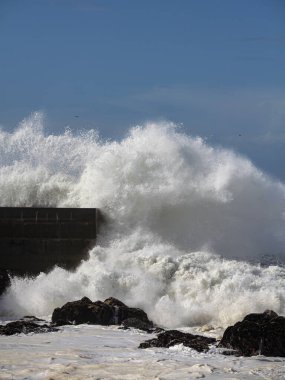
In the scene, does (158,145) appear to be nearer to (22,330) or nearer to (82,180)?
(82,180)

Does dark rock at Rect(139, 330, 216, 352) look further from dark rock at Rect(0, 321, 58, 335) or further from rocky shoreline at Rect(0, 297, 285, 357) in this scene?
dark rock at Rect(0, 321, 58, 335)

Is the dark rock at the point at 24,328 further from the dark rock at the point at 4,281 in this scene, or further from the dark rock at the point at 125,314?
the dark rock at the point at 4,281

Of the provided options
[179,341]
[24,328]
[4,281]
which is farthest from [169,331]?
[4,281]

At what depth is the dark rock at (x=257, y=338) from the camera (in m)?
7.55

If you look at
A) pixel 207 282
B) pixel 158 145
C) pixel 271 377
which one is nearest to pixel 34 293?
pixel 207 282

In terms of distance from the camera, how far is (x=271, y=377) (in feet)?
21.2

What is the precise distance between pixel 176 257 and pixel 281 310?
248 centimetres

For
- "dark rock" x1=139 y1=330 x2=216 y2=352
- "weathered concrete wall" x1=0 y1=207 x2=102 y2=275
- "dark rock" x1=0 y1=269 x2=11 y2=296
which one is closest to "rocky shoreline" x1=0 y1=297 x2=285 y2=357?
"dark rock" x1=139 y1=330 x2=216 y2=352

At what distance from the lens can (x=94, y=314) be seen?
9891 millimetres

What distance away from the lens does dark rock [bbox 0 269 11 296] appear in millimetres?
12243

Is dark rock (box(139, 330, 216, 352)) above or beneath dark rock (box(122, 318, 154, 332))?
beneath

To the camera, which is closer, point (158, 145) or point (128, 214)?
point (128, 214)

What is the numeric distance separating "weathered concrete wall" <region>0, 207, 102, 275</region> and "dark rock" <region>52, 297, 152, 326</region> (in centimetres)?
298

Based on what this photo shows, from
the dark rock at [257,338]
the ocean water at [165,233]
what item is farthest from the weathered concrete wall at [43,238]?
the dark rock at [257,338]
